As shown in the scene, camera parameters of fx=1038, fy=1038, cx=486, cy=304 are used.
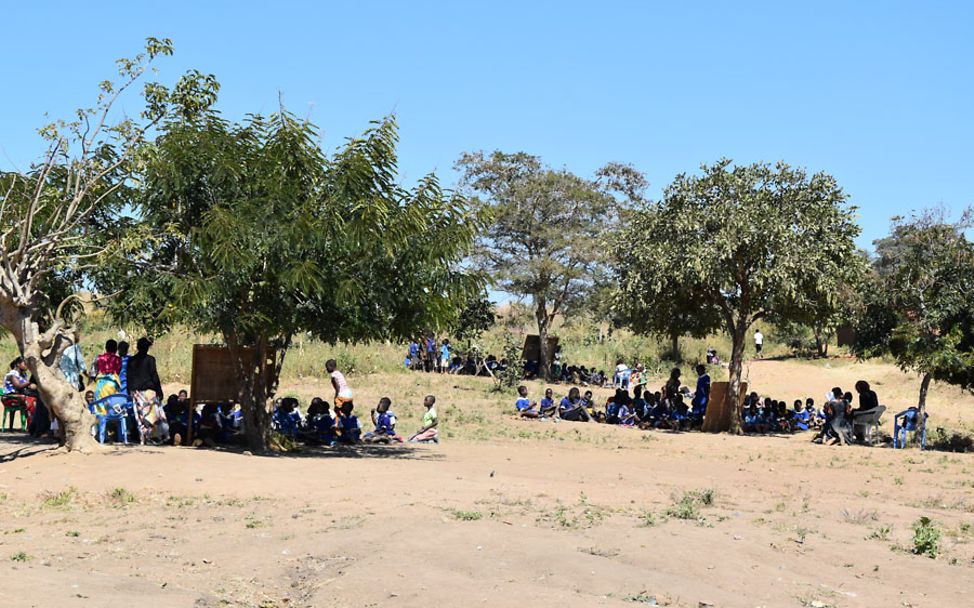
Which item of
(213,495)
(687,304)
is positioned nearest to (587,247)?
(687,304)

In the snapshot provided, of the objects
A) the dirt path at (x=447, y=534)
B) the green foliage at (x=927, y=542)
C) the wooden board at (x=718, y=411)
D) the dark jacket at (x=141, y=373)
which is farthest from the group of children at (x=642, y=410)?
the green foliage at (x=927, y=542)

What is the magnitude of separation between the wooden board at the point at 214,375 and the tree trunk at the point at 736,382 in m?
11.5

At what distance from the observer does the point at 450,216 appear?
15.2m

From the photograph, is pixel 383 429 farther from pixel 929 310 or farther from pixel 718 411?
pixel 929 310

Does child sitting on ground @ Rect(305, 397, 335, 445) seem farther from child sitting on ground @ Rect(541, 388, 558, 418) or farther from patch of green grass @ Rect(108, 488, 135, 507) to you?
child sitting on ground @ Rect(541, 388, 558, 418)

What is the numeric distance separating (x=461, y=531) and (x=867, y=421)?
14040 millimetres

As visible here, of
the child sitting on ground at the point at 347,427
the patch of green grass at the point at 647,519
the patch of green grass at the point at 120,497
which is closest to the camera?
the patch of green grass at the point at 647,519

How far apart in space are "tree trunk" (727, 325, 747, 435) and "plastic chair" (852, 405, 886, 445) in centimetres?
284

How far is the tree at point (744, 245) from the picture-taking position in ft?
70.9

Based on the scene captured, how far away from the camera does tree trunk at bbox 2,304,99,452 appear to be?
13445 millimetres

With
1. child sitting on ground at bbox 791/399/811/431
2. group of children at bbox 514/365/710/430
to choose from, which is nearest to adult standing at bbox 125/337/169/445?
group of children at bbox 514/365/710/430

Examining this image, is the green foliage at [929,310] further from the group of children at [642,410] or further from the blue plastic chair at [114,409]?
the blue plastic chair at [114,409]

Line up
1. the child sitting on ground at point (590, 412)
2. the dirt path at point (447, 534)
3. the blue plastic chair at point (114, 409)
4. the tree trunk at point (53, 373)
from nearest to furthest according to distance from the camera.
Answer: the dirt path at point (447, 534)
the tree trunk at point (53, 373)
the blue plastic chair at point (114, 409)
the child sitting on ground at point (590, 412)

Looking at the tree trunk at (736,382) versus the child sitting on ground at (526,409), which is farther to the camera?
the child sitting on ground at (526,409)
